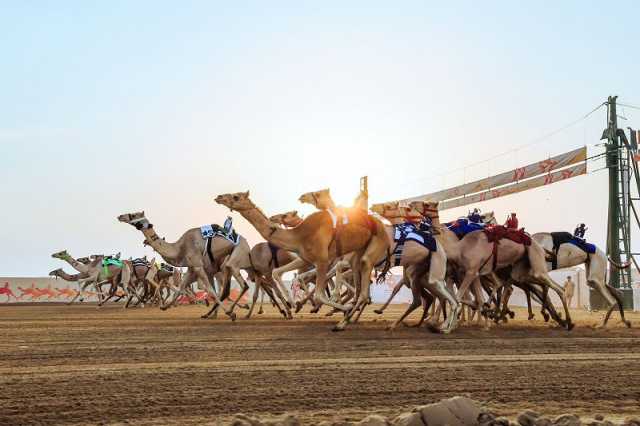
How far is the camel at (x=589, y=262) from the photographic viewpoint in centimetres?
1606

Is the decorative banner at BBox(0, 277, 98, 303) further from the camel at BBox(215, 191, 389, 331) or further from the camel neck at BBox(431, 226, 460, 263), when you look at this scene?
the camel neck at BBox(431, 226, 460, 263)

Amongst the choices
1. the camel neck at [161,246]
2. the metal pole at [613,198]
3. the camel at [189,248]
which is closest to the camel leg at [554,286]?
the camel at [189,248]

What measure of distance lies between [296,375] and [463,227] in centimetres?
840

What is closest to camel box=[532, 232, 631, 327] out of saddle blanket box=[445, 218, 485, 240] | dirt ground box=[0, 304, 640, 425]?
saddle blanket box=[445, 218, 485, 240]

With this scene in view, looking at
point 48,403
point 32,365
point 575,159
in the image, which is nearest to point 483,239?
point 32,365

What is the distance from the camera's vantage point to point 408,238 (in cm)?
1353

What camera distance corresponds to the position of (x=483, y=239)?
46.9 ft

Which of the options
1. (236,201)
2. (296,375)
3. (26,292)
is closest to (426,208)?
(236,201)

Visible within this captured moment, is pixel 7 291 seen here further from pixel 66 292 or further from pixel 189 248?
pixel 189 248

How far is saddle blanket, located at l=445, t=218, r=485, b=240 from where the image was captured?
14609 millimetres

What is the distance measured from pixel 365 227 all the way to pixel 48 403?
874 centimetres

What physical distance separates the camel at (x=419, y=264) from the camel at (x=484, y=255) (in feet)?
2.35

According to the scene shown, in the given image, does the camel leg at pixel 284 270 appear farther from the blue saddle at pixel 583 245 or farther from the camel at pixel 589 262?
the blue saddle at pixel 583 245

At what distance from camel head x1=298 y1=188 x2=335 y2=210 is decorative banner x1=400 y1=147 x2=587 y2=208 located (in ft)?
57.6
